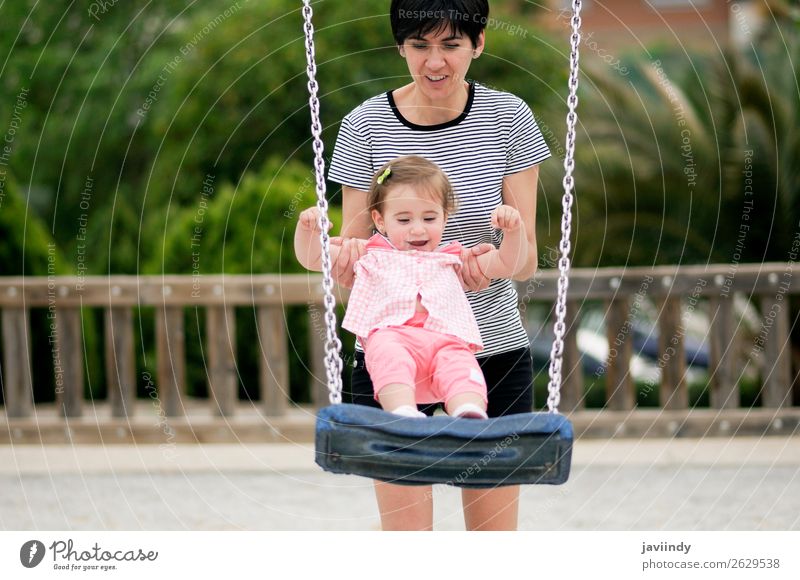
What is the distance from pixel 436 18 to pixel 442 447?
118cm

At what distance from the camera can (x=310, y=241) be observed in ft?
10.9

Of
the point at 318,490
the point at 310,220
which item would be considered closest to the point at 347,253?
the point at 310,220

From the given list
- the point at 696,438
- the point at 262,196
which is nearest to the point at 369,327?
the point at 696,438

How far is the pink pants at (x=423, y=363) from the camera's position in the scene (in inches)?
122

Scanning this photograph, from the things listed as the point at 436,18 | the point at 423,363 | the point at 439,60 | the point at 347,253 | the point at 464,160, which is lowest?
the point at 423,363

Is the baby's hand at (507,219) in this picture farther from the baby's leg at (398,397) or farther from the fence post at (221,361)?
the fence post at (221,361)

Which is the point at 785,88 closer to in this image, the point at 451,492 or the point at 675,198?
the point at 675,198

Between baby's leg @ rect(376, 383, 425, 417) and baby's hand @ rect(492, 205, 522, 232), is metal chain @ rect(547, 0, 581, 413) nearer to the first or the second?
baby's hand @ rect(492, 205, 522, 232)

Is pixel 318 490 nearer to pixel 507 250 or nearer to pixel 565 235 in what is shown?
pixel 565 235

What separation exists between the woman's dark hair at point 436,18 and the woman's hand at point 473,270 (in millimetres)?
576

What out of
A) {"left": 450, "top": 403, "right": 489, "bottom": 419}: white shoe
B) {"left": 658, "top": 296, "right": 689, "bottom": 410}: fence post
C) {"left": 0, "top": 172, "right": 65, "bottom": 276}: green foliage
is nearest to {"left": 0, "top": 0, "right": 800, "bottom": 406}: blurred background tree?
{"left": 0, "top": 172, "right": 65, "bottom": 276}: green foliage

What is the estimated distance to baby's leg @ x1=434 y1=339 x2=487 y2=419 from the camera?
305 centimetres

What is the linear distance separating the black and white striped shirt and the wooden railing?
3776 millimetres
